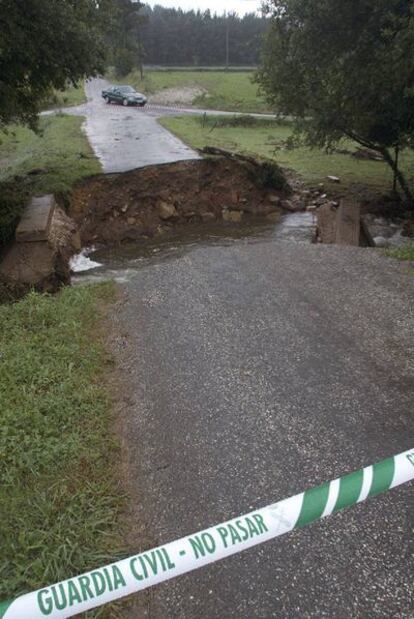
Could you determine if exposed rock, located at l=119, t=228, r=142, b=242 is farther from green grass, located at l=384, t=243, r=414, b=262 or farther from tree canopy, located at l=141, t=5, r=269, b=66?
tree canopy, located at l=141, t=5, r=269, b=66

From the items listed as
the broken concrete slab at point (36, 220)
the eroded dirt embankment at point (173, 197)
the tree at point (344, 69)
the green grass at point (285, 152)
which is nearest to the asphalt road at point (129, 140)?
the eroded dirt embankment at point (173, 197)

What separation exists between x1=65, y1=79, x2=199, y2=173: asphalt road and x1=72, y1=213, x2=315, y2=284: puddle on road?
10.9 feet

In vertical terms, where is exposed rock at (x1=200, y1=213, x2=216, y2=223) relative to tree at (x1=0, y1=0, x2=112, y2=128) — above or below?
below

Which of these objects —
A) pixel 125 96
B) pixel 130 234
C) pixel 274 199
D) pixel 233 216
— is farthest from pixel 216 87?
pixel 130 234

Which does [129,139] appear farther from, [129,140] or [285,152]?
[285,152]

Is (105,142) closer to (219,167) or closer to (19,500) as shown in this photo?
(219,167)

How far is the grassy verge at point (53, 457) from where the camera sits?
285 cm

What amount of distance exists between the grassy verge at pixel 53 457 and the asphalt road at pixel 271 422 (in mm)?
267

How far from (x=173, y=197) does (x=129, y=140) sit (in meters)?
7.02

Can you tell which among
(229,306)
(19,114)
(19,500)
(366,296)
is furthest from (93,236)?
(19,500)

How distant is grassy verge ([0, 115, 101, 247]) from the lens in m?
10.7

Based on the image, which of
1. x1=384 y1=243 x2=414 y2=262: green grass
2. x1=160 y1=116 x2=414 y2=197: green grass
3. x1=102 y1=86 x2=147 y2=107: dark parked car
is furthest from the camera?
x1=102 y1=86 x2=147 y2=107: dark parked car

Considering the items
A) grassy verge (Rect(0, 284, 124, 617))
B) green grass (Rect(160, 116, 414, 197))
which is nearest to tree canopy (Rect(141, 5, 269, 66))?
green grass (Rect(160, 116, 414, 197))

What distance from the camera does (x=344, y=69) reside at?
34.0 feet
